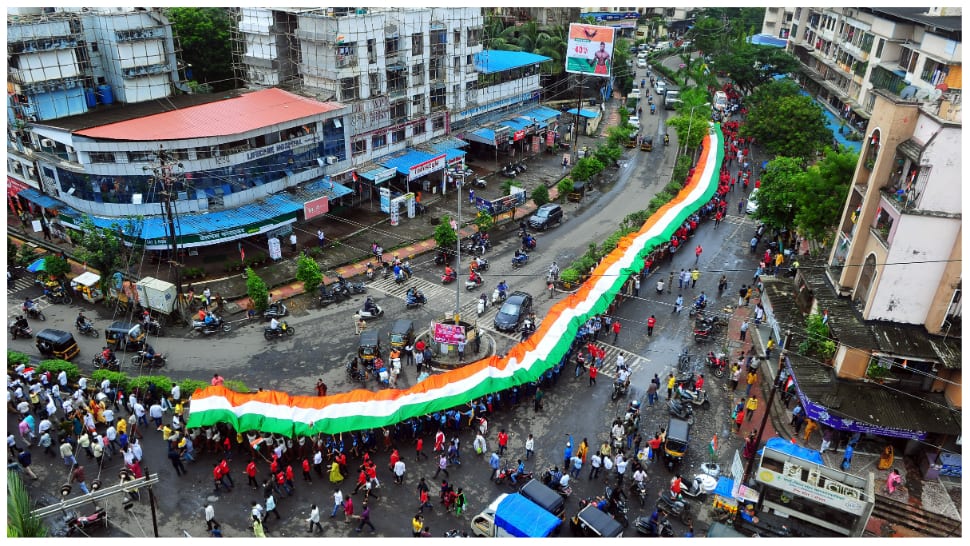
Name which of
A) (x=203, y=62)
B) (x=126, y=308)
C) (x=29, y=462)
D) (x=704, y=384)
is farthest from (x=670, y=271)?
(x=203, y=62)

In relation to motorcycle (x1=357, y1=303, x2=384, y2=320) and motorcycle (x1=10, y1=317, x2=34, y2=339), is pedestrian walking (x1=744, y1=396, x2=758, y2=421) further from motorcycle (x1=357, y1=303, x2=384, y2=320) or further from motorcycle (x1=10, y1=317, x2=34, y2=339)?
motorcycle (x1=10, y1=317, x2=34, y2=339)

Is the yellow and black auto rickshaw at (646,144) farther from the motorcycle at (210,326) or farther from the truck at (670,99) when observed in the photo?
the motorcycle at (210,326)

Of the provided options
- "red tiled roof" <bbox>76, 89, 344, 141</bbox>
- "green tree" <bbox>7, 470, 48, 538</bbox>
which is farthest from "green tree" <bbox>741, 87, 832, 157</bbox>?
"green tree" <bbox>7, 470, 48, 538</bbox>

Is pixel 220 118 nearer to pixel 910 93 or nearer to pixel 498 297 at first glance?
pixel 498 297

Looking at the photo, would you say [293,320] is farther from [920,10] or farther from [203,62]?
[920,10]

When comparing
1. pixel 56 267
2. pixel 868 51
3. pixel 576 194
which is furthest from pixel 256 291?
pixel 868 51
